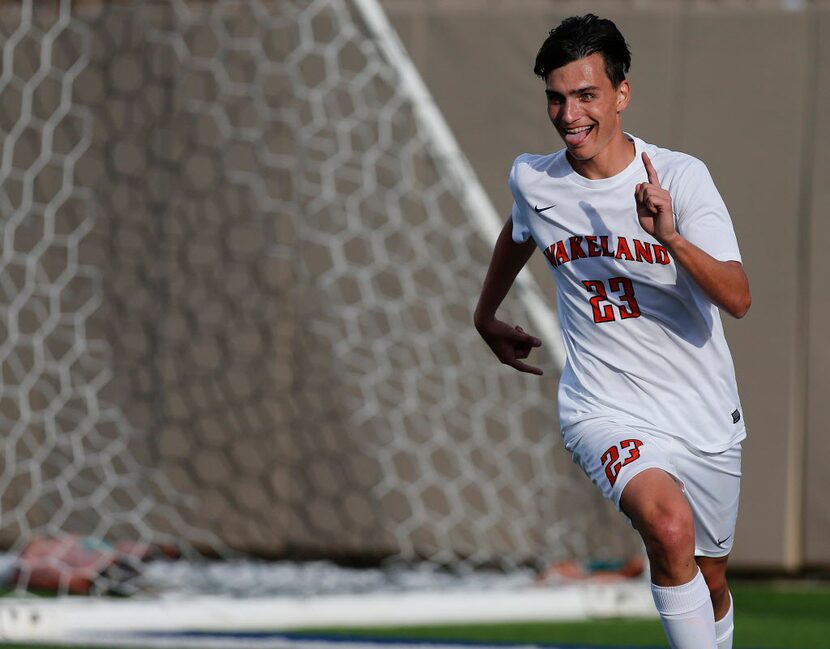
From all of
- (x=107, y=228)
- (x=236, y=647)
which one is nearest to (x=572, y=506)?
(x=236, y=647)

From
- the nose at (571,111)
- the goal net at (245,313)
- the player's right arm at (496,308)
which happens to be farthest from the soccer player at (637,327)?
the goal net at (245,313)

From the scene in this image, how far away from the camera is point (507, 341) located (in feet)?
11.9

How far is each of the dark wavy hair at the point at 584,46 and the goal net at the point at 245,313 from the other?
9.61 feet

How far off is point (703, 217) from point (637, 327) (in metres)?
0.33

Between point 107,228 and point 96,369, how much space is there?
0.67m

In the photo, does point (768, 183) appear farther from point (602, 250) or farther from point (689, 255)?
point (689, 255)

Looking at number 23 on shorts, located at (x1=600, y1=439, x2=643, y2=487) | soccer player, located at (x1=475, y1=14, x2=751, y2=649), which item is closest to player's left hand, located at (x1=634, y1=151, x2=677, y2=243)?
soccer player, located at (x1=475, y1=14, x2=751, y2=649)

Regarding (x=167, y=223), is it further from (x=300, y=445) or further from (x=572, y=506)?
(x=572, y=506)

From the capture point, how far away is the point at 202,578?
6039 mm

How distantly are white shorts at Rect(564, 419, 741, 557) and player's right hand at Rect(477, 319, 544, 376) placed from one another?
0.33 meters

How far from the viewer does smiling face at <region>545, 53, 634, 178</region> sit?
3.14 meters

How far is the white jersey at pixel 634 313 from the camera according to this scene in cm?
321

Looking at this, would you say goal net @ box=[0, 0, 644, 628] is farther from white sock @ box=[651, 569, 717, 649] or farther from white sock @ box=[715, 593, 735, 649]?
white sock @ box=[651, 569, 717, 649]

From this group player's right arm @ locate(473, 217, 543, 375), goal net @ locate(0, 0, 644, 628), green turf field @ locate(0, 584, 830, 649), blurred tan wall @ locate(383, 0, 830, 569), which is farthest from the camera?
goal net @ locate(0, 0, 644, 628)
